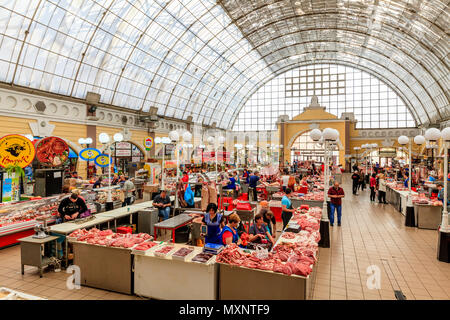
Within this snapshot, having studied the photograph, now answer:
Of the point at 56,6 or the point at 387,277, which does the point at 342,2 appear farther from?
the point at 387,277

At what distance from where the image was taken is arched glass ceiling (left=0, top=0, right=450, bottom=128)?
16.4 meters

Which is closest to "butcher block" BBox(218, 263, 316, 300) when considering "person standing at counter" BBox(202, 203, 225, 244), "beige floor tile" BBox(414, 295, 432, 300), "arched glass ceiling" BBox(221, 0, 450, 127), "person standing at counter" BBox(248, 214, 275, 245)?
"person standing at counter" BBox(202, 203, 225, 244)

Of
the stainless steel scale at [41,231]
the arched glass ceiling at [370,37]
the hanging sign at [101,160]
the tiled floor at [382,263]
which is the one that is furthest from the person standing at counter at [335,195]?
the arched glass ceiling at [370,37]

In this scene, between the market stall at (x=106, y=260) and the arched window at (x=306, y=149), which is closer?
the market stall at (x=106, y=260)

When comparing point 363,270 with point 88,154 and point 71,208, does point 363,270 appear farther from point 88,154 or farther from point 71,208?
point 88,154

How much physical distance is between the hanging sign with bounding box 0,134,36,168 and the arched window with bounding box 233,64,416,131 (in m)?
37.2

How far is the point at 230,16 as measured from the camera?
24688mm

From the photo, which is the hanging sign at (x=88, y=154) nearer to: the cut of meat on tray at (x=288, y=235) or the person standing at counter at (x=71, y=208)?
the person standing at counter at (x=71, y=208)

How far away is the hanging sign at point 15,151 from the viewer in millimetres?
7266

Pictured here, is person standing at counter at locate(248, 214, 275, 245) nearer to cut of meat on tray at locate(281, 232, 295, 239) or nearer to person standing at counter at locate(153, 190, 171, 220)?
cut of meat on tray at locate(281, 232, 295, 239)

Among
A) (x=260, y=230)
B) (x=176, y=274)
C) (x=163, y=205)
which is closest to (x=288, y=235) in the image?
(x=260, y=230)

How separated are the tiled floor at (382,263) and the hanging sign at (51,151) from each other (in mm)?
9748

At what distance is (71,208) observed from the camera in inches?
279
